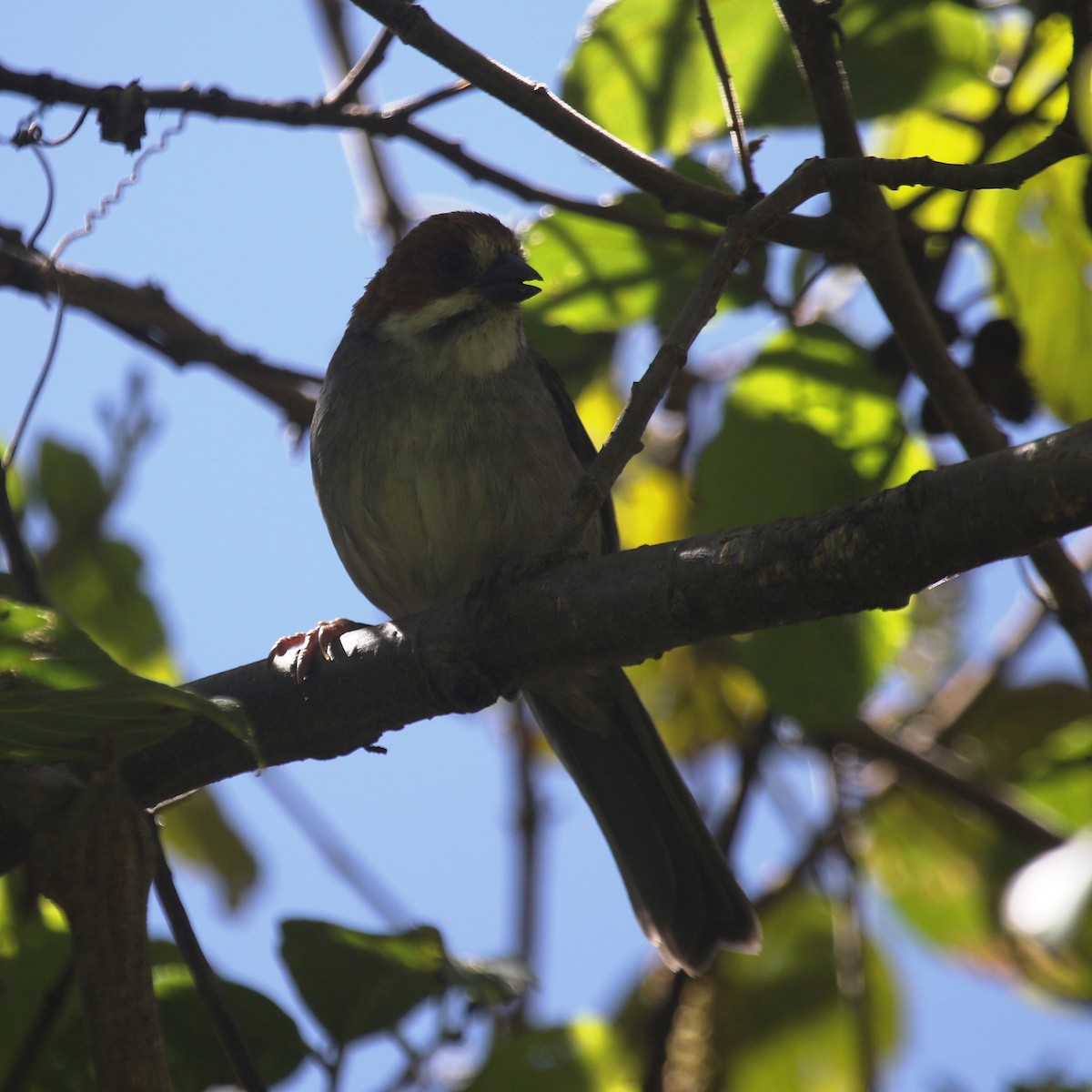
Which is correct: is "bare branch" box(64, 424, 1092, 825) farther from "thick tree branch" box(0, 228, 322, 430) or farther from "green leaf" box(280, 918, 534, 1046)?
"thick tree branch" box(0, 228, 322, 430)

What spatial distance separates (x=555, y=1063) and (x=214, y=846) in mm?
2579

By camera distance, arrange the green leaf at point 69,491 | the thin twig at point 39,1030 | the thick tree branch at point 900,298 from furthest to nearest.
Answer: the green leaf at point 69,491 < the thick tree branch at point 900,298 < the thin twig at point 39,1030

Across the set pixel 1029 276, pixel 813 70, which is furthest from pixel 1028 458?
pixel 1029 276

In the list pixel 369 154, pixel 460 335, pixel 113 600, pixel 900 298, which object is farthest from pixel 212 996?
pixel 369 154

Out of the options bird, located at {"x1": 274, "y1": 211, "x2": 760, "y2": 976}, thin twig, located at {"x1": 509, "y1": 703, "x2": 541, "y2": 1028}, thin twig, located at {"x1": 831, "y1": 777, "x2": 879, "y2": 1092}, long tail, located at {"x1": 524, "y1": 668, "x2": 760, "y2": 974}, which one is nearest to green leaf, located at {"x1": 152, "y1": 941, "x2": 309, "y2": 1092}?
bird, located at {"x1": 274, "y1": 211, "x2": 760, "y2": 976}

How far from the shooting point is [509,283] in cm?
453

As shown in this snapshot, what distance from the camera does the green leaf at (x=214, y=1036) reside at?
9.17 ft

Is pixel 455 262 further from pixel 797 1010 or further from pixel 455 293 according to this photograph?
pixel 797 1010

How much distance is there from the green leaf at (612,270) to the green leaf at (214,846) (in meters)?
2.49

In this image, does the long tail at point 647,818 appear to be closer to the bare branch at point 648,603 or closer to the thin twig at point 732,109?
the bare branch at point 648,603

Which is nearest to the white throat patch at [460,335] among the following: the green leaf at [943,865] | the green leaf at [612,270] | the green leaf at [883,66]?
the green leaf at [612,270]

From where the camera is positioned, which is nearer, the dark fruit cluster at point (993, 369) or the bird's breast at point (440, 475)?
the dark fruit cluster at point (993, 369)

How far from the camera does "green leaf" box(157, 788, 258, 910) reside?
4.87m

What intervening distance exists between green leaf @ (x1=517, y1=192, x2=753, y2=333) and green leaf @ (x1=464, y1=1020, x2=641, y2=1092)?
5.74ft
